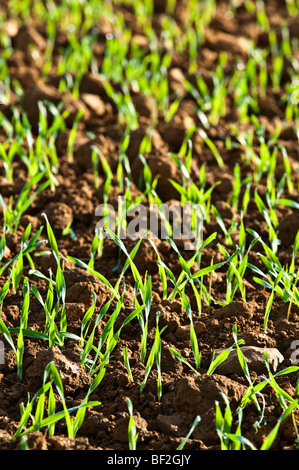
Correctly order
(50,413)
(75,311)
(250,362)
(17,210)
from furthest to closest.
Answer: (17,210)
(75,311)
(250,362)
(50,413)

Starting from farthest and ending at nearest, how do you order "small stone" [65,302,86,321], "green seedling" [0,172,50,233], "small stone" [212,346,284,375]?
"green seedling" [0,172,50,233]
"small stone" [65,302,86,321]
"small stone" [212,346,284,375]

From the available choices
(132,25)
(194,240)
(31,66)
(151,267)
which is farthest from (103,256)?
(132,25)

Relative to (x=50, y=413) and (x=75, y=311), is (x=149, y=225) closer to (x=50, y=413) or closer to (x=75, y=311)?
(x=75, y=311)

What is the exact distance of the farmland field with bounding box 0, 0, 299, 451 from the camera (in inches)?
65.5

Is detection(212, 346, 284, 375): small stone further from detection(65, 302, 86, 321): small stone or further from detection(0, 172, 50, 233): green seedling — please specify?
detection(0, 172, 50, 233): green seedling

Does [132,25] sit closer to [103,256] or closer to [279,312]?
[103,256]

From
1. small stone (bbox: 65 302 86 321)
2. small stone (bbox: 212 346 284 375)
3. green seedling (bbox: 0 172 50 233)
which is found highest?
green seedling (bbox: 0 172 50 233)

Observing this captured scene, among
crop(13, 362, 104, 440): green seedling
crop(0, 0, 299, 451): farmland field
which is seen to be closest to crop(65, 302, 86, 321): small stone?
crop(0, 0, 299, 451): farmland field

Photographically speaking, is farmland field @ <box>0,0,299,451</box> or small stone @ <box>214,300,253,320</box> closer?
farmland field @ <box>0,0,299,451</box>

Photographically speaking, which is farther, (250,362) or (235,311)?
(235,311)

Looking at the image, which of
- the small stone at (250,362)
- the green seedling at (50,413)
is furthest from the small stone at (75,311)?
the small stone at (250,362)

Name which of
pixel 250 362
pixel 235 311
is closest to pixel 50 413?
pixel 250 362

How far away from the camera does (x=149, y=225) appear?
237cm

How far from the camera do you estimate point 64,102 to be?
3.10 meters
